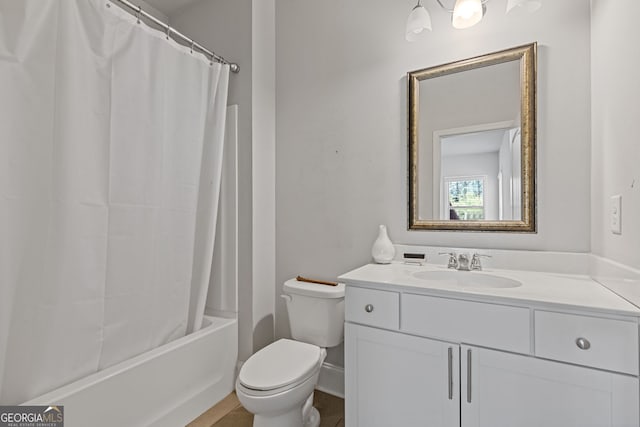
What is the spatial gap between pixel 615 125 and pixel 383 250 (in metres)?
1.03

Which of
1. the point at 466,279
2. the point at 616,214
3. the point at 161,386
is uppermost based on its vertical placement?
the point at 616,214

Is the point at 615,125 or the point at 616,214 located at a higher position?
the point at 615,125

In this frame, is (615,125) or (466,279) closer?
(615,125)

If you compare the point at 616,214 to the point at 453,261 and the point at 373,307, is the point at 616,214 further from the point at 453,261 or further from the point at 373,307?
the point at 373,307

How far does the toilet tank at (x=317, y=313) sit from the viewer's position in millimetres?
1661

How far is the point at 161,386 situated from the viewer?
4.84ft

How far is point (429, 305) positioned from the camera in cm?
113

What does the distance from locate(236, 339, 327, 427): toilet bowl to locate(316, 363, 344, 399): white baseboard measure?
0.30 metres

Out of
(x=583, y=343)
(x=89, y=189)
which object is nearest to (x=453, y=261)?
(x=583, y=343)

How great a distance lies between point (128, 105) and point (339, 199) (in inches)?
47.3

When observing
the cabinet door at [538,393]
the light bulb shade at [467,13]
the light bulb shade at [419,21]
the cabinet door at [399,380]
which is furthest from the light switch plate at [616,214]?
the light bulb shade at [419,21]

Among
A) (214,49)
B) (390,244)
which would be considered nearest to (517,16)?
(390,244)

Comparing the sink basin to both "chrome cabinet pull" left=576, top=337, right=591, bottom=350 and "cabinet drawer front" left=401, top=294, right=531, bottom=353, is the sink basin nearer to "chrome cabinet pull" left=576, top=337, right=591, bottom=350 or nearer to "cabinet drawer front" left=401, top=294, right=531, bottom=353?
"cabinet drawer front" left=401, top=294, right=531, bottom=353

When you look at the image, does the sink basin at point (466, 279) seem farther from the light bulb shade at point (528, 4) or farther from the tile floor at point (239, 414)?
the light bulb shade at point (528, 4)
